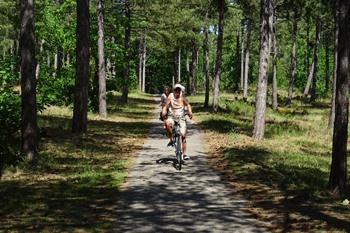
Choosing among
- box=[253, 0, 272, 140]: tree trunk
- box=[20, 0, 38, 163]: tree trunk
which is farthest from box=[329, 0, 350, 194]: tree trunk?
box=[253, 0, 272, 140]: tree trunk

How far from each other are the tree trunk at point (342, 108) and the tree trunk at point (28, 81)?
725cm

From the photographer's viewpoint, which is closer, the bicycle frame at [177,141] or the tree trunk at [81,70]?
the bicycle frame at [177,141]

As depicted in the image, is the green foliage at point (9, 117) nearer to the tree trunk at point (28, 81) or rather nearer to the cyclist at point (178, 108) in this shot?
the tree trunk at point (28, 81)

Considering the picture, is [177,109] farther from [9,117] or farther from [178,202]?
[9,117]

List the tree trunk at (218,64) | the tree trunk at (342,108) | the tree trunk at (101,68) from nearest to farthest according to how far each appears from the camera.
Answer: the tree trunk at (342,108) < the tree trunk at (101,68) < the tree trunk at (218,64)

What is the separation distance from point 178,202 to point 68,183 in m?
2.92

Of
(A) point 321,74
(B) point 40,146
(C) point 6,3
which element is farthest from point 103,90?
(A) point 321,74

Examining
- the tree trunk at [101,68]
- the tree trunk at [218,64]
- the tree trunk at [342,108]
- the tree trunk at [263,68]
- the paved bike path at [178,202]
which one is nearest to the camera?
the paved bike path at [178,202]

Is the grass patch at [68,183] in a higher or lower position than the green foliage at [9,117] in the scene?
lower

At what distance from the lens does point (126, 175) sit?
12281 millimetres

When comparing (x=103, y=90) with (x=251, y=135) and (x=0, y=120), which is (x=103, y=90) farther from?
(x=0, y=120)

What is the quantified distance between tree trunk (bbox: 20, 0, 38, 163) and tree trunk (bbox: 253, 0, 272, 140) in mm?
8761

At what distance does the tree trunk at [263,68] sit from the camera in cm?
1848

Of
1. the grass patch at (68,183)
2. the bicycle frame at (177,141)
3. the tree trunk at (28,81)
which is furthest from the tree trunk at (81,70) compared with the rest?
the bicycle frame at (177,141)
